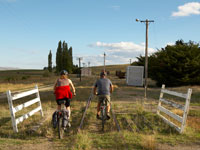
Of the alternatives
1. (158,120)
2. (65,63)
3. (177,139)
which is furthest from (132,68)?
(65,63)

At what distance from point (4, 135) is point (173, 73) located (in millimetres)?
28087

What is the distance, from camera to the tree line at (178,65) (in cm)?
3077

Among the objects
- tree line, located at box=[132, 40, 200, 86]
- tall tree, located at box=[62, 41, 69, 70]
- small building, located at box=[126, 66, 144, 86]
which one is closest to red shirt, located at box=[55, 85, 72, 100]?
tree line, located at box=[132, 40, 200, 86]

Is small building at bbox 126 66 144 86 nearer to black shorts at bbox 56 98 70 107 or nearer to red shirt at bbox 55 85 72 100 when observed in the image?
black shorts at bbox 56 98 70 107

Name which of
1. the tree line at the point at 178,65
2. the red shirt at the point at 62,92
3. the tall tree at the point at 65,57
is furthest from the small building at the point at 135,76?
the tall tree at the point at 65,57

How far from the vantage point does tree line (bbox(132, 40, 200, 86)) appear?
3077 cm

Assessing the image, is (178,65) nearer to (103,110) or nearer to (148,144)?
(103,110)

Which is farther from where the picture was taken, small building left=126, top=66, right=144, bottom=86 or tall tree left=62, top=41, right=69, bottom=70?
tall tree left=62, top=41, right=69, bottom=70

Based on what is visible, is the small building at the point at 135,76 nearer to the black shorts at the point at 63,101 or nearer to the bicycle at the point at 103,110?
the bicycle at the point at 103,110

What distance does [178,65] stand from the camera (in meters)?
31.0

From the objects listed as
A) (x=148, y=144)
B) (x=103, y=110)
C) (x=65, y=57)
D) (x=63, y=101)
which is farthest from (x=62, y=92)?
(x=65, y=57)

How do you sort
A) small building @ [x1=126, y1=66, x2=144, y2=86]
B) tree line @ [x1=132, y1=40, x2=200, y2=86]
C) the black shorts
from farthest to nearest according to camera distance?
small building @ [x1=126, y1=66, x2=144, y2=86], tree line @ [x1=132, y1=40, x2=200, y2=86], the black shorts

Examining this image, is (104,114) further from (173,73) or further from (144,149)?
(173,73)

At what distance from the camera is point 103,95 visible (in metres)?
8.35
